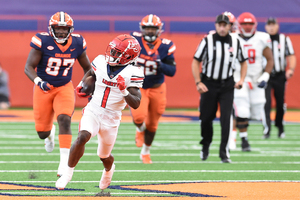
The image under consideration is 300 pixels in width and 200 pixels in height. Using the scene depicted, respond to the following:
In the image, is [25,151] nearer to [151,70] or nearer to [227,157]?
[151,70]

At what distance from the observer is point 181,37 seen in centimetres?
1515

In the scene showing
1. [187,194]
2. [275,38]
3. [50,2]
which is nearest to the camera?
[187,194]

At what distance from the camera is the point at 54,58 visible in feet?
18.4

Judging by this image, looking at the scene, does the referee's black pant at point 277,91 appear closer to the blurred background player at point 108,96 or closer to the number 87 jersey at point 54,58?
the number 87 jersey at point 54,58

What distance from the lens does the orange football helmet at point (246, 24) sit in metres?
7.35

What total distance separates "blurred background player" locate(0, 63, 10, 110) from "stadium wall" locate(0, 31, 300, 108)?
0.74 meters

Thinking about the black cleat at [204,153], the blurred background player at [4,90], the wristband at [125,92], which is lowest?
the blurred background player at [4,90]

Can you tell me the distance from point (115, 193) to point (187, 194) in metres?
0.62

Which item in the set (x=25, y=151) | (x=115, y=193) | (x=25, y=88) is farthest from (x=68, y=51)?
(x=25, y=88)

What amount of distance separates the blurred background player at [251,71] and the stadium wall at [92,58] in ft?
24.7

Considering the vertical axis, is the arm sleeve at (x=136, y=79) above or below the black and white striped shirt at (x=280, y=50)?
above

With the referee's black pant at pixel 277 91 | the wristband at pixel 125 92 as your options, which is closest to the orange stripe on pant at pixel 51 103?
the wristband at pixel 125 92

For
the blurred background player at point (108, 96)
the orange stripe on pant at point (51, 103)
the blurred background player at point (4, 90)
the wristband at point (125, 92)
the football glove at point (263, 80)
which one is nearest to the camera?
the wristband at point (125, 92)

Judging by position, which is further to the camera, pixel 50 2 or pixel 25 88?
pixel 50 2
